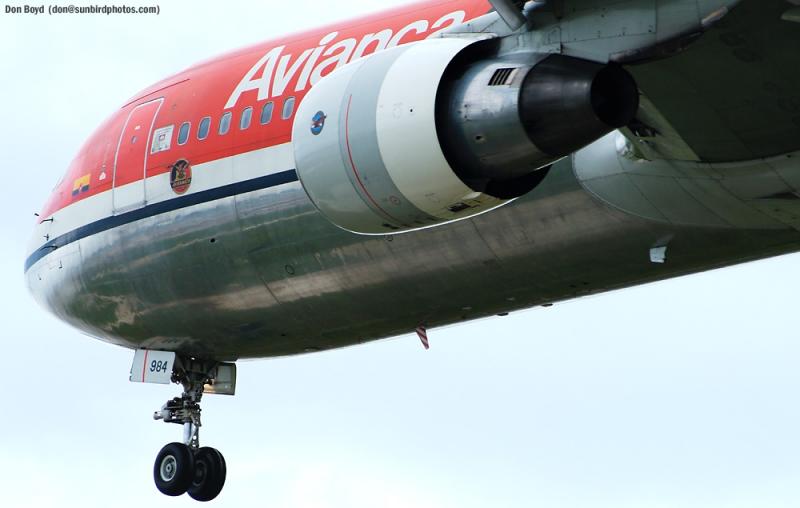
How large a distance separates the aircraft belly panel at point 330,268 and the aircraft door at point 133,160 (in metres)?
0.36

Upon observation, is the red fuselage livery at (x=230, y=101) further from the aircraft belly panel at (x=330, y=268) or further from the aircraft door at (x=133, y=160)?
the aircraft belly panel at (x=330, y=268)

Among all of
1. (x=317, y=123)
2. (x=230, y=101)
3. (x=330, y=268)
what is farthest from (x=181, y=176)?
(x=317, y=123)

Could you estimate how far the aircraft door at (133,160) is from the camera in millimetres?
20266

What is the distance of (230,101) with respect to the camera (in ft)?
63.5

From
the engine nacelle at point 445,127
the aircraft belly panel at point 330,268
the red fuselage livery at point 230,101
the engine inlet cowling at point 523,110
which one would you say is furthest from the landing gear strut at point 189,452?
the engine inlet cowling at point 523,110

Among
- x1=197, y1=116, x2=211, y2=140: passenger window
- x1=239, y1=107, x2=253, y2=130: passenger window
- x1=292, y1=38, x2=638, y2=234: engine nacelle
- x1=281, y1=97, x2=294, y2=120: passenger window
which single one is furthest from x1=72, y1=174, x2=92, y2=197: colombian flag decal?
x1=292, y1=38, x2=638, y2=234: engine nacelle

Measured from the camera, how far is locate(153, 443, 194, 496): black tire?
2192 cm

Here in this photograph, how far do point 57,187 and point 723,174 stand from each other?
10.8 meters

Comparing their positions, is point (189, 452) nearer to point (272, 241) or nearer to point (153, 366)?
point (153, 366)

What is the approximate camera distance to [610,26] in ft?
41.2

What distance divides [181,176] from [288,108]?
1956mm

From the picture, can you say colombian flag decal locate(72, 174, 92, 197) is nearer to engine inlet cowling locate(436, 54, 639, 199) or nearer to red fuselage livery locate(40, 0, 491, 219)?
red fuselage livery locate(40, 0, 491, 219)

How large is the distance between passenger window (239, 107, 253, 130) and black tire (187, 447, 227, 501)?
5.36 meters

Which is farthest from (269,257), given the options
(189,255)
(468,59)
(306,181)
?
(468,59)
